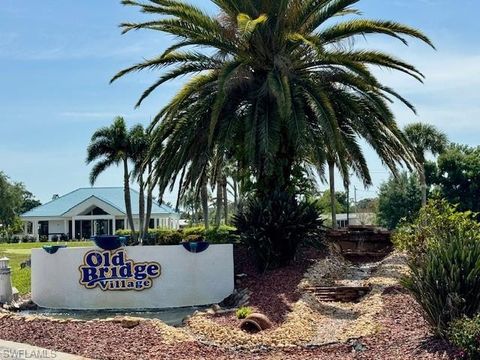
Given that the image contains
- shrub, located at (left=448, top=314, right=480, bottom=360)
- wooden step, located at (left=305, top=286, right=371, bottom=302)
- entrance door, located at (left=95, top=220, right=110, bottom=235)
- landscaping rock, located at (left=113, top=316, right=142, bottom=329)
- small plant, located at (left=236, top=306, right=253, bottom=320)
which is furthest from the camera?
entrance door, located at (left=95, top=220, right=110, bottom=235)

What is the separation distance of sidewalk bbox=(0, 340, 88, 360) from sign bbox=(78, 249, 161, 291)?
19.0 ft

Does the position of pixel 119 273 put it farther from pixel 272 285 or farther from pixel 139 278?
pixel 272 285

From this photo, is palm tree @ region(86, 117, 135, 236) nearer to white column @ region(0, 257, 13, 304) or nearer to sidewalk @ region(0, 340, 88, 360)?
white column @ region(0, 257, 13, 304)

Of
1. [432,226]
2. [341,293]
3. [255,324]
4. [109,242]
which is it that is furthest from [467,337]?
[109,242]

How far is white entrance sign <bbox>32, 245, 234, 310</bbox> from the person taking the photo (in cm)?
1513

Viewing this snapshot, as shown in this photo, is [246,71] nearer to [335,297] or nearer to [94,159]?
[335,297]

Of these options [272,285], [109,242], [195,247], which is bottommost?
[272,285]

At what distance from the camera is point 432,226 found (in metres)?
12.3

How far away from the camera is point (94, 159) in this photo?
127 feet

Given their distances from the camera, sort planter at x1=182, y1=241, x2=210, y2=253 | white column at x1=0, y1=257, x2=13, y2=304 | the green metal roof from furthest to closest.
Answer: the green metal roof → planter at x1=182, y1=241, x2=210, y2=253 → white column at x1=0, y1=257, x2=13, y2=304

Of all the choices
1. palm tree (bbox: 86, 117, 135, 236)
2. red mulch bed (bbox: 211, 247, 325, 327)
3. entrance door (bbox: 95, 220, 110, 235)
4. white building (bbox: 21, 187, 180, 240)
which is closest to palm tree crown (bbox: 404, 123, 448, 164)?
palm tree (bbox: 86, 117, 135, 236)

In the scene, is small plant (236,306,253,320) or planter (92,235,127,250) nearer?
small plant (236,306,253,320)

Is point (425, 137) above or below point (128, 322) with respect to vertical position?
above

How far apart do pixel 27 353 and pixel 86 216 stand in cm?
5258
